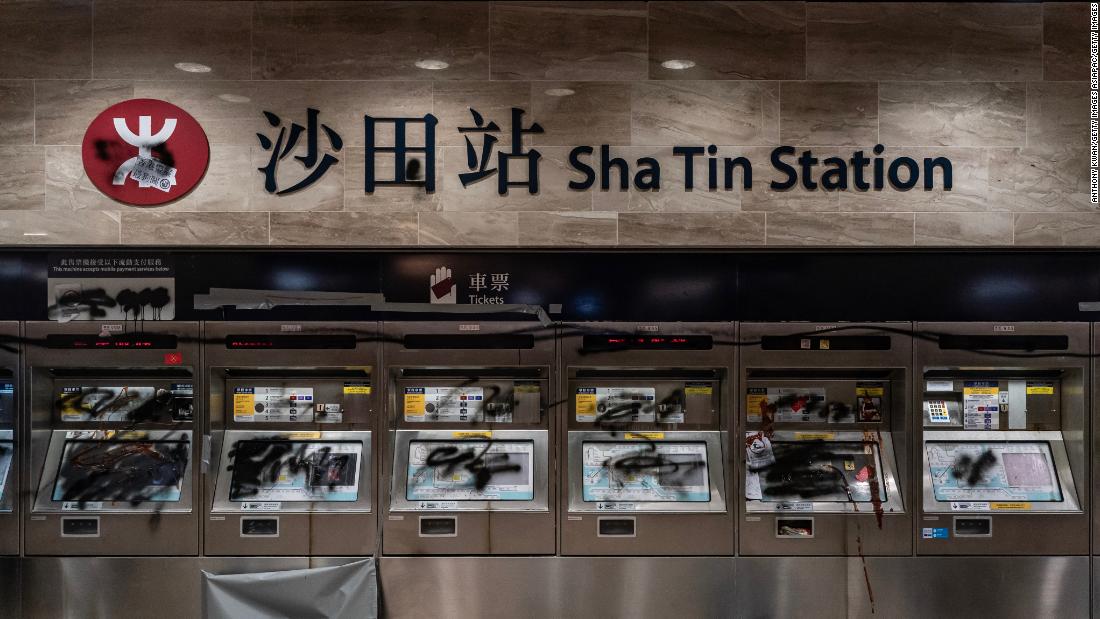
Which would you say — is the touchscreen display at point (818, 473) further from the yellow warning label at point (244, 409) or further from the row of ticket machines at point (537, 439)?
the yellow warning label at point (244, 409)

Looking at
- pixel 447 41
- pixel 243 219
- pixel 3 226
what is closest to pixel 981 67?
pixel 447 41

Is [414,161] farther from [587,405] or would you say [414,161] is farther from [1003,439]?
[1003,439]

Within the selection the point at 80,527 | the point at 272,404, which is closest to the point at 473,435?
the point at 272,404

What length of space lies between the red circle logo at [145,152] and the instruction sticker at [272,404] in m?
1.24

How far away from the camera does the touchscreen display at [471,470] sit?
13.4 ft

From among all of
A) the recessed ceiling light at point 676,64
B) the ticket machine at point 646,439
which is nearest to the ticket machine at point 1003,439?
the ticket machine at point 646,439

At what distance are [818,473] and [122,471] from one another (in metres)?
4.15

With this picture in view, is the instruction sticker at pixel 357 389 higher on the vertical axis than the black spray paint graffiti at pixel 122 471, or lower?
higher

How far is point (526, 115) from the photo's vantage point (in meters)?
4.08

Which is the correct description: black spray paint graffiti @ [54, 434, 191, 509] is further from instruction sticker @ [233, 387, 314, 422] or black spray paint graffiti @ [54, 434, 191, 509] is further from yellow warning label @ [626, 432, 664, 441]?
yellow warning label @ [626, 432, 664, 441]

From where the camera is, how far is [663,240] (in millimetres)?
4066

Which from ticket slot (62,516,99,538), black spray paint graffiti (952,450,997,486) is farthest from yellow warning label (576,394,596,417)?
ticket slot (62,516,99,538)

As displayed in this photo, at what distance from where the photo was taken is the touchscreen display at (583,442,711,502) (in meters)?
4.10

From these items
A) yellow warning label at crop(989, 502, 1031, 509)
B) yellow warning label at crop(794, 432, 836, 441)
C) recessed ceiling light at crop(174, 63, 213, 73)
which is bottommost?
yellow warning label at crop(989, 502, 1031, 509)
